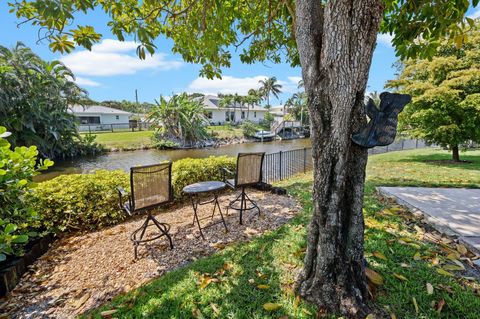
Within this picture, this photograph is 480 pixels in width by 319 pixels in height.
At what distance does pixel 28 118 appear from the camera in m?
13.3

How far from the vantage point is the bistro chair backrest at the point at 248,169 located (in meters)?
3.88

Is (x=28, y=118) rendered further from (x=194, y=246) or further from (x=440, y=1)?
(x=440, y=1)

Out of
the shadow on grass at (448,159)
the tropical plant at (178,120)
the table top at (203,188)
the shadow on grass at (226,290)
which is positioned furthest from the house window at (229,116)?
the shadow on grass at (226,290)

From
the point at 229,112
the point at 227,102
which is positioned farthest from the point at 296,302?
the point at 229,112

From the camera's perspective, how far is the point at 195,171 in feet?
17.8

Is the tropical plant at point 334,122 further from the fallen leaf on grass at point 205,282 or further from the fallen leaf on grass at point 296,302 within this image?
the fallen leaf on grass at point 205,282

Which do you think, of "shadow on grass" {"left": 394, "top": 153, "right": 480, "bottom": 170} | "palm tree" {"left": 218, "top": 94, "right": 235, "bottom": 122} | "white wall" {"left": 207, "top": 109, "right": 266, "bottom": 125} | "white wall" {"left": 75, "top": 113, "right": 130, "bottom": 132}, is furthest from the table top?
"palm tree" {"left": 218, "top": 94, "right": 235, "bottom": 122}

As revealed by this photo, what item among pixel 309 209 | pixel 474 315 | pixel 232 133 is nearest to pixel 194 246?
pixel 309 209

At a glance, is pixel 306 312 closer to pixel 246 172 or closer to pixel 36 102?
pixel 246 172

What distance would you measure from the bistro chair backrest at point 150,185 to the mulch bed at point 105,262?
2.26 ft

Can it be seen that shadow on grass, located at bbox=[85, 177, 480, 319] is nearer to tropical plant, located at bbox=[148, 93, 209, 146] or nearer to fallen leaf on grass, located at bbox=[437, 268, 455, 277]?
fallen leaf on grass, located at bbox=[437, 268, 455, 277]

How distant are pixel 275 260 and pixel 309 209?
181 centimetres

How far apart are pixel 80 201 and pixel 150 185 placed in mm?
1637

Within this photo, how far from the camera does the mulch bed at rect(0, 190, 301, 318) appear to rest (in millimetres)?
2277
